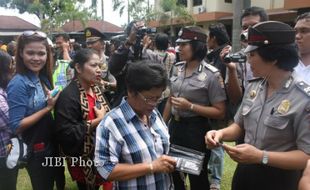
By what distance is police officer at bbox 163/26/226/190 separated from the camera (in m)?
3.20

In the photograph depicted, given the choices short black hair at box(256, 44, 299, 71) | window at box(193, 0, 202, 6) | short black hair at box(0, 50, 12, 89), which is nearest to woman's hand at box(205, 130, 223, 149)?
short black hair at box(256, 44, 299, 71)

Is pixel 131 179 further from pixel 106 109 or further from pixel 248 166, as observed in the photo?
pixel 106 109

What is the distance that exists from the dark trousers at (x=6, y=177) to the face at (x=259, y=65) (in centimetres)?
189

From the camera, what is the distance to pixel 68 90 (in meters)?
2.89

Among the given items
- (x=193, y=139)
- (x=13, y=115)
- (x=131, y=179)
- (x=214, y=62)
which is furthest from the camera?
(x=214, y=62)

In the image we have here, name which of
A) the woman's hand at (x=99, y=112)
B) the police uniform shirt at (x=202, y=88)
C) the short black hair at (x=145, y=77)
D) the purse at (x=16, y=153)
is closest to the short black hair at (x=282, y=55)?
the short black hair at (x=145, y=77)

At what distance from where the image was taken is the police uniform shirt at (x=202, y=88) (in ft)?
10.5

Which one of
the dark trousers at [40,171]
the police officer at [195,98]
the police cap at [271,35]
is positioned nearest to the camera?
the police cap at [271,35]

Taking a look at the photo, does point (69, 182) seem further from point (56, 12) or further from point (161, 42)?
point (56, 12)

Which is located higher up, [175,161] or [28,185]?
[175,161]

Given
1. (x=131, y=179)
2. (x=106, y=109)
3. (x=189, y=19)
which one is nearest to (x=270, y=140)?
(x=131, y=179)

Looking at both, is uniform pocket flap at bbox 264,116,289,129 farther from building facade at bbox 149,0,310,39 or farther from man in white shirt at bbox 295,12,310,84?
building facade at bbox 149,0,310,39

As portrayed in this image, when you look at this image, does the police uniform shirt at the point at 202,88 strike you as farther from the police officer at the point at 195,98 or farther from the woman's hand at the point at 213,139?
the woman's hand at the point at 213,139

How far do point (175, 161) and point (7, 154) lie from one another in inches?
53.9
